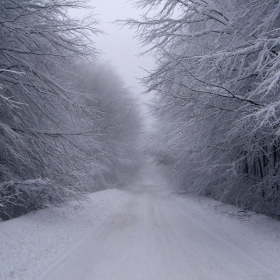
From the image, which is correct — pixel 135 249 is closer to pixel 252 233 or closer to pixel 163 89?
pixel 252 233

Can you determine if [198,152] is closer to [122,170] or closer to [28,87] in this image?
[28,87]

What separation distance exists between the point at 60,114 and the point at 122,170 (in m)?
24.2

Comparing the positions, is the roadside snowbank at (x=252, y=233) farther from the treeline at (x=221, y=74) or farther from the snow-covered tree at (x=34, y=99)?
the snow-covered tree at (x=34, y=99)

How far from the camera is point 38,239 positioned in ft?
22.7

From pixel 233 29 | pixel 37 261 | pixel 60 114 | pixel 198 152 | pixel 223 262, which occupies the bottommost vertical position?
pixel 37 261

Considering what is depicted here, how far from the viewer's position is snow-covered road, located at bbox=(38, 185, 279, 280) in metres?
5.11

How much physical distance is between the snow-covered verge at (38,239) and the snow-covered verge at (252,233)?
4.08 meters

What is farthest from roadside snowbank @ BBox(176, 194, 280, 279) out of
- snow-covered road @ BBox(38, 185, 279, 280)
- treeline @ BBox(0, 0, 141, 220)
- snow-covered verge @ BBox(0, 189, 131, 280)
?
treeline @ BBox(0, 0, 141, 220)

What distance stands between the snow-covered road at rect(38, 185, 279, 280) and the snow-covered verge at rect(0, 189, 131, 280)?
0.30 metres

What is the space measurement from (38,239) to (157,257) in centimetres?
289

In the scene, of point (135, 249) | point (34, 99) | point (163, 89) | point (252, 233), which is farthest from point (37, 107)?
point (252, 233)

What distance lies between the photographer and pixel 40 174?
916 cm

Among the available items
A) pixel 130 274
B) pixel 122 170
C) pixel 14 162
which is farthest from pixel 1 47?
pixel 122 170

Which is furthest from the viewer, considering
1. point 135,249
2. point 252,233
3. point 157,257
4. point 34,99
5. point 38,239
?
point 34,99
